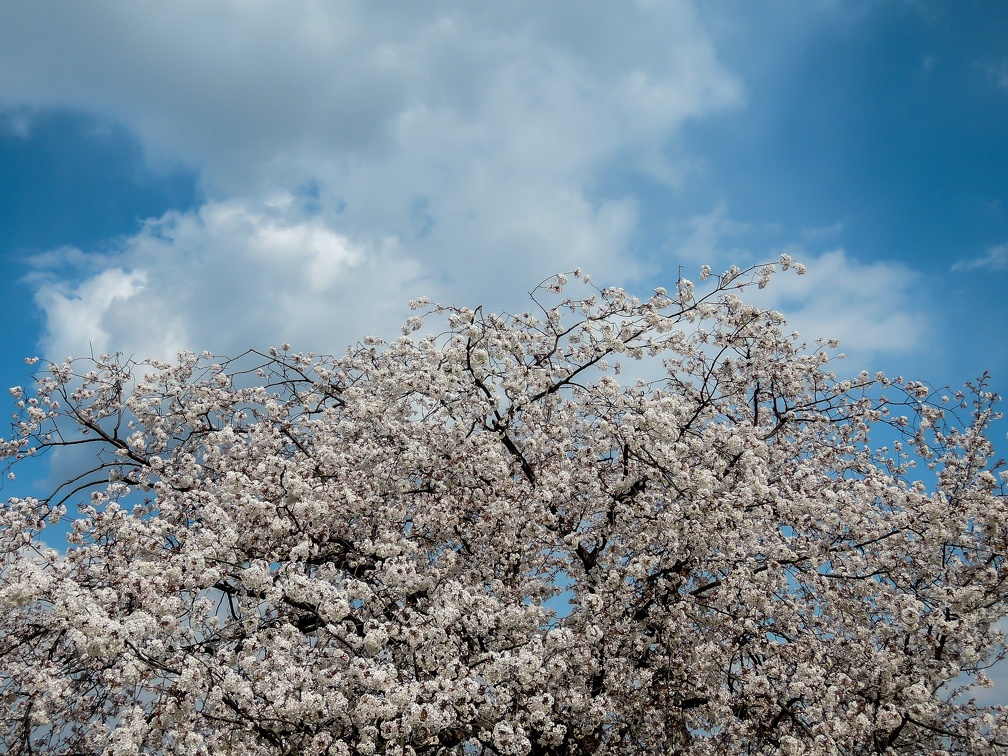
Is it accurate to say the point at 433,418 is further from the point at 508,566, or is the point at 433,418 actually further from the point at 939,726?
the point at 939,726

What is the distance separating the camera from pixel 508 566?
382 inches

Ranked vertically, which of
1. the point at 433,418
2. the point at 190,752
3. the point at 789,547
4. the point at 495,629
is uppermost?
the point at 433,418

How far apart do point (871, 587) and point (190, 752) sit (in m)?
8.17

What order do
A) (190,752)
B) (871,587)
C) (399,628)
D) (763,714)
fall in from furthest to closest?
1. (871,587)
2. (763,714)
3. (399,628)
4. (190,752)

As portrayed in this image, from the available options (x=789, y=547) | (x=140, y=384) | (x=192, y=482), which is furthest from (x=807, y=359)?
(x=140, y=384)

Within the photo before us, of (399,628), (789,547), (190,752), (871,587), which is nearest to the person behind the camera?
(190,752)

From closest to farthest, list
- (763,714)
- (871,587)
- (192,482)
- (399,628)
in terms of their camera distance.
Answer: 1. (399,628)
2. (763,714)
3. (871,587)
4. (192,482)

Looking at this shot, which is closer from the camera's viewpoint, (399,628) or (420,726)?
(420,726)

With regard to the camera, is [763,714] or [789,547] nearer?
[763,714]

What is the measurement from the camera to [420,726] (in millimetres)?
7074

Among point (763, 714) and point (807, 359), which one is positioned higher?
point (807, 359)

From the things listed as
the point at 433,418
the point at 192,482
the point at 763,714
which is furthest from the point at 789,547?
the point at 192,482

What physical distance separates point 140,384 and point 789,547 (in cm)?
1109

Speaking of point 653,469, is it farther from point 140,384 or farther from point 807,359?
point 140,384
